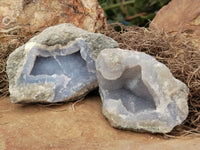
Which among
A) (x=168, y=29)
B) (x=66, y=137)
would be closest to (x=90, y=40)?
(x=66, y=137)

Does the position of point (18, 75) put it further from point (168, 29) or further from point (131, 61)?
point (168, 29)

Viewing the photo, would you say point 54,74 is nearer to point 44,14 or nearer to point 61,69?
point 61,69

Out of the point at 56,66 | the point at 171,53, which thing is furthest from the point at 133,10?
the point at 56,66

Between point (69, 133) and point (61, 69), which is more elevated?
point (61, 69)

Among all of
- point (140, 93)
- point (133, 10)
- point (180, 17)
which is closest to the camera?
point (140, 93)

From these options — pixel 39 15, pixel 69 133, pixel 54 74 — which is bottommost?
pixel 69 133

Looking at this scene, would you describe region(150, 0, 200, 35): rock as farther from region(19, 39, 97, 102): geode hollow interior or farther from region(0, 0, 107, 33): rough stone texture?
region(19, 39, 97, 102): geode hollow interior

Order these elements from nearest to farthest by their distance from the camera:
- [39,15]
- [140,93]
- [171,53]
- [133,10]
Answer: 1. [140,93]
2. [171,53]
3. [39,15]
4. [133,10]
